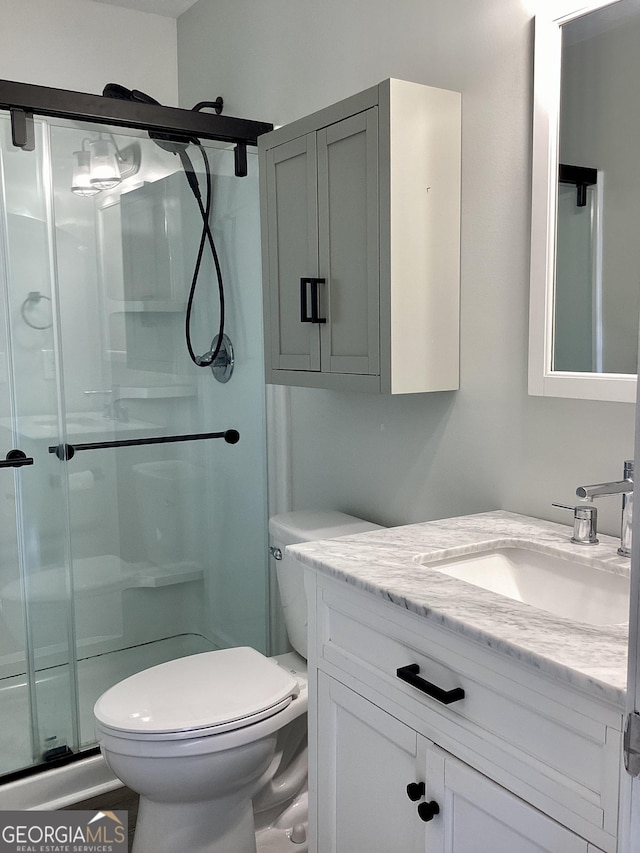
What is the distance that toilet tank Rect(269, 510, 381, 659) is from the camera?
2.04 metres

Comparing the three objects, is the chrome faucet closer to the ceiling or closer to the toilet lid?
the toilet lid

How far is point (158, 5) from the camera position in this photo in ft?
9.30

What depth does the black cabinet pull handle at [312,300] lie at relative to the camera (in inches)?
72.9

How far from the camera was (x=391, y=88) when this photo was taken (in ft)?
5.24

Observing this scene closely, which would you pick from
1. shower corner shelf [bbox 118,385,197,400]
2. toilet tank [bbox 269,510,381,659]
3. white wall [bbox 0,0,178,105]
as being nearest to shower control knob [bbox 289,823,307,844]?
toilet tank [bbox 269,510,381,659]

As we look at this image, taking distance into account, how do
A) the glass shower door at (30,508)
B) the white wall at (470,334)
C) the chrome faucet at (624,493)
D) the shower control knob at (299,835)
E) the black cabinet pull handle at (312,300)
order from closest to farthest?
1. the chrome faucet at (624,493)
2. the white wall at (470,334)
3. the black cabinet pull handle at (312,300)
4. the shower control knob at (299,835)
5. the glass shower door at (30,508)

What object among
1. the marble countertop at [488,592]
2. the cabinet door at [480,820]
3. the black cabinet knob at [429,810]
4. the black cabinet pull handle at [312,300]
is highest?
the black cabinet pull handle at [312,300]

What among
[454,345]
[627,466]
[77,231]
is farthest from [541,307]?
[77,231]

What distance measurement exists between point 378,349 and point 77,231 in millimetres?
1015

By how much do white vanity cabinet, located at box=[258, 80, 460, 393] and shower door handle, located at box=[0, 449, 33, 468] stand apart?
821 mm

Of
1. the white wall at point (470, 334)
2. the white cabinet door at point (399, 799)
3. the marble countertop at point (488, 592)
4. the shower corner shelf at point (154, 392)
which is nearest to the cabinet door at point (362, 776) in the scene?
the white cabinet door at point (399, 799)

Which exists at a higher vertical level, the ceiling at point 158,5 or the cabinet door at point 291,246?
the ceiling at point 158,5

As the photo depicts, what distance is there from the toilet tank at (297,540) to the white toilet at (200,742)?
0.16 feet

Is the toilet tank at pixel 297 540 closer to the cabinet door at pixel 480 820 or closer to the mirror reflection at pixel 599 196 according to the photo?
the mirror reflection at pixel 599 196
